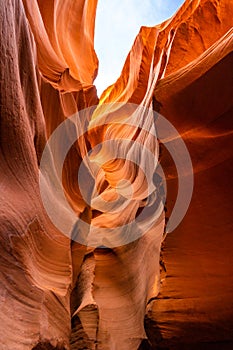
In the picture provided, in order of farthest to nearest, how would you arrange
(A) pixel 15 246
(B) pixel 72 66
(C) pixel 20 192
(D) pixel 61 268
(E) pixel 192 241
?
(B) pixel 72 66, (E) pixel 192 241, (D) pixel 61 268, (C) pixel 20 192, (A) pixel 15 246

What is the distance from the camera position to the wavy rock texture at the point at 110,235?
2.09 metres

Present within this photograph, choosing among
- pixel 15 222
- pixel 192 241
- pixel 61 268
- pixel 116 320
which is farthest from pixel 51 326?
pixel 192 241

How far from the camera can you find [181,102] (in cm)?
304

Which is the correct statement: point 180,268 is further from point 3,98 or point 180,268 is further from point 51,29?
point 51,29

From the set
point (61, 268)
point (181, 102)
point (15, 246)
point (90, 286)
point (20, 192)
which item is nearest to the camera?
point (15, 246)

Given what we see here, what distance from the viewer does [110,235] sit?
368 centimetres

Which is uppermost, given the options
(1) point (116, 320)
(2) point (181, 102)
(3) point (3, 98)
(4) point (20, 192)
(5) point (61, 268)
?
(3) point (3, 98)

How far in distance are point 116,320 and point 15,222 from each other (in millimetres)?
1389

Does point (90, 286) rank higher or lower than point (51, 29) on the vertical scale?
lower

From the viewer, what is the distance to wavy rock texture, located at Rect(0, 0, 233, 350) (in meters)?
2.09

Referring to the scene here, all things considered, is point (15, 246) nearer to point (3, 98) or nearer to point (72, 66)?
point (3, 98)

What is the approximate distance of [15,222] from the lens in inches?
81.3

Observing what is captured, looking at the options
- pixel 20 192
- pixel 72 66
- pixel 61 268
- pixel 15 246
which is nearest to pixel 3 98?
pixel 20 192

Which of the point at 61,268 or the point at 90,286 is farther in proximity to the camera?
the point at 90,286
